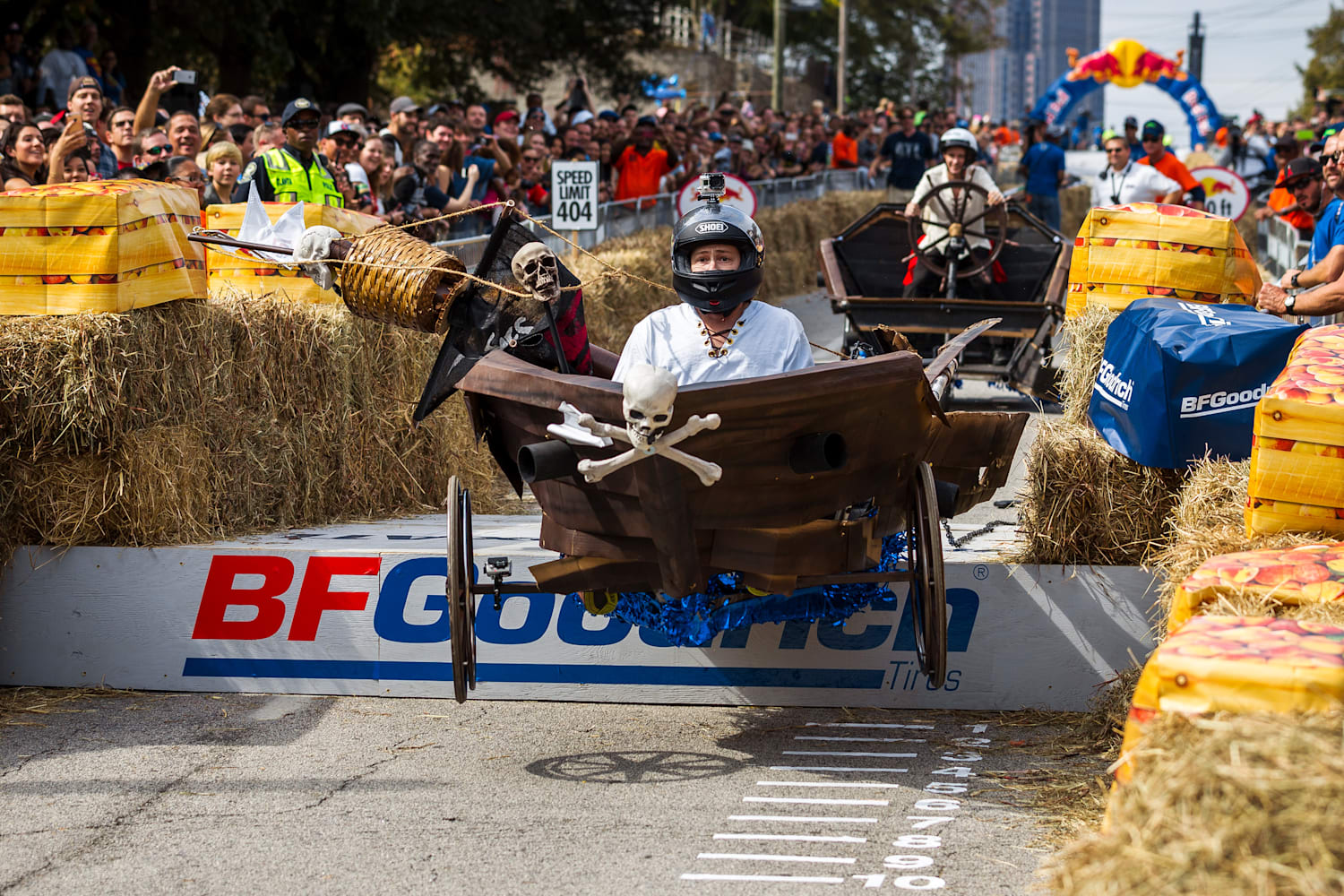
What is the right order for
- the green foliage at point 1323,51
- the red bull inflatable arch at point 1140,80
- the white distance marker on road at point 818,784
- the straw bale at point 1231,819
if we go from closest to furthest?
the straw bale at point 1231,819, the white distance marker on road at point 818,784, the red bull inflatable arch at point 1140,80, the green foliage at point 1323,51

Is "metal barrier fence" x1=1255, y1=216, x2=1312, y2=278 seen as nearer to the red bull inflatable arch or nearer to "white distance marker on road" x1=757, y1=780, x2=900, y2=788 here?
"white distance marker on road" x1=757, y1=780, x2=900, y2=788

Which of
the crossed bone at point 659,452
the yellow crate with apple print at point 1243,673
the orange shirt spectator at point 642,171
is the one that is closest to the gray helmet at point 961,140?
the orange shirt spectator at point 642,171

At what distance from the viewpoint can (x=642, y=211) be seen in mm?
15898

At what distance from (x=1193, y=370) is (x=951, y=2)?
74.1 metres

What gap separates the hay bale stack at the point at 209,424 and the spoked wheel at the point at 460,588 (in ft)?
6.26

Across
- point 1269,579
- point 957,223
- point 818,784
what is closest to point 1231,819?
point 1269,579

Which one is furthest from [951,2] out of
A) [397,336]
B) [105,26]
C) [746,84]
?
[397,336]

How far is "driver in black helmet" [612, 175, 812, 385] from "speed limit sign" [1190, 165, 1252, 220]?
13369 millimetres

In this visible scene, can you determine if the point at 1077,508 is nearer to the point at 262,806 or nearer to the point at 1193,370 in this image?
the point at 1193,370

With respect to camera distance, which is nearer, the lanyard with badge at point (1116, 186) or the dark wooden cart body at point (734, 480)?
the dark wooden cart body at point (734, 480)

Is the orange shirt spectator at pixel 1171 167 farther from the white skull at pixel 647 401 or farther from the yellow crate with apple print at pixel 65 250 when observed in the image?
the white skull at pixel 647 401

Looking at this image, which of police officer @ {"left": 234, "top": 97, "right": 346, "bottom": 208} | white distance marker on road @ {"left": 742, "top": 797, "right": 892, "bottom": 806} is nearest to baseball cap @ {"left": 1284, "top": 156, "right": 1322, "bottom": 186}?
police officer @ {"left": 234, "top": 97, "right": 346, "bottom": 208}

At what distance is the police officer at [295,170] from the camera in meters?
9.03

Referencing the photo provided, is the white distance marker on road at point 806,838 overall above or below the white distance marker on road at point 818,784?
above
